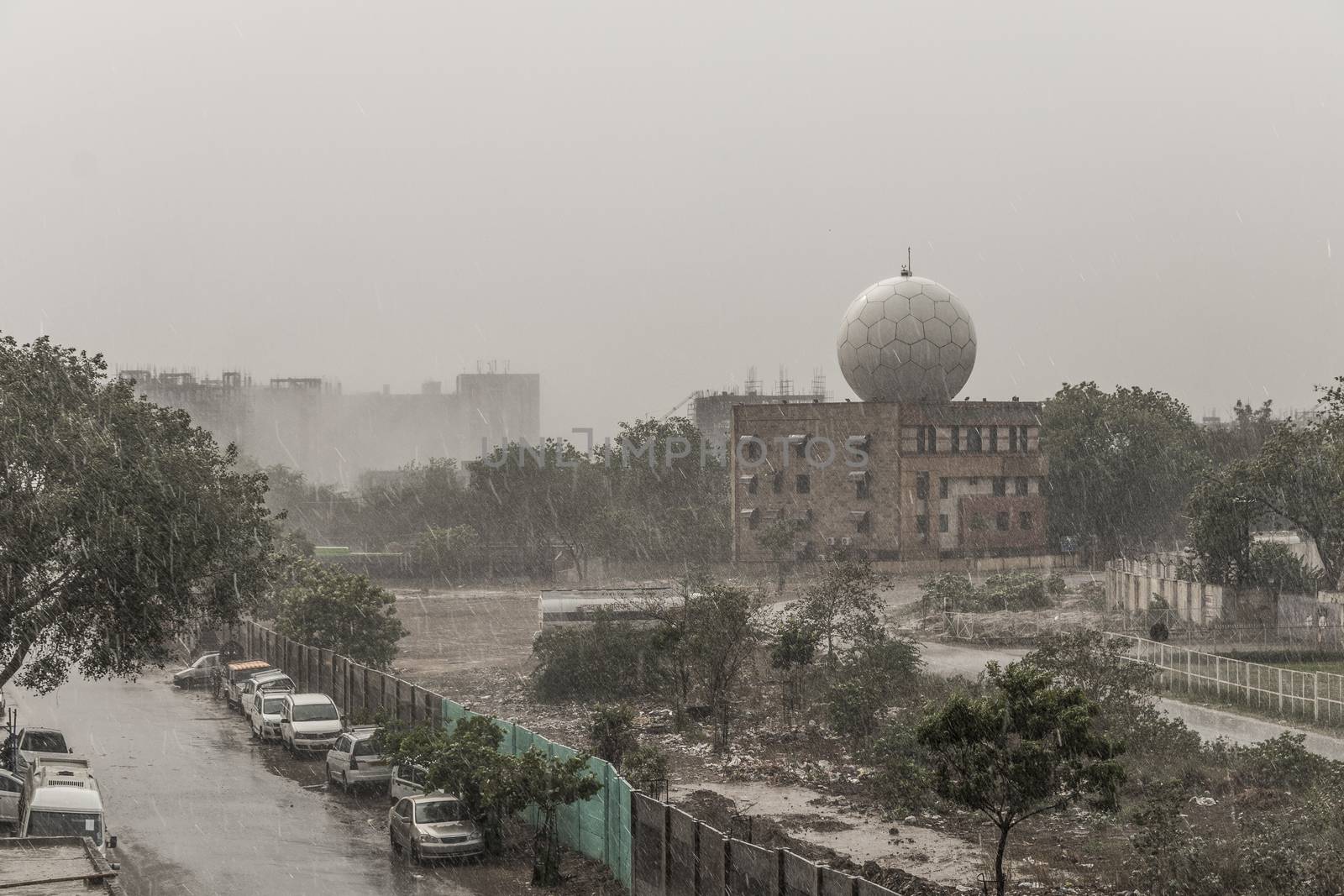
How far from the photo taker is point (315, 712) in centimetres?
3117

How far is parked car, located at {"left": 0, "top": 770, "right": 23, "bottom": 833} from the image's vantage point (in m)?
22.4

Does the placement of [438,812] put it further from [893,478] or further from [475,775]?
[893,478]

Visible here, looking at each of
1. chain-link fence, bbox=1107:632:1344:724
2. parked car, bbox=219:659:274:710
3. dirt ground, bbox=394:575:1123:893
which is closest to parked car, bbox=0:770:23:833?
dirt ground, bbox=394:575:1123:893

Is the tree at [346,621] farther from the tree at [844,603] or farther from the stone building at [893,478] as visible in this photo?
the stone building at [893,478]

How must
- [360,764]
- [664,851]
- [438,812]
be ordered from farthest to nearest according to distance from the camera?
[360,764]
[438,812]
[664,851]

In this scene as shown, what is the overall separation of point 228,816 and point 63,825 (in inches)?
175

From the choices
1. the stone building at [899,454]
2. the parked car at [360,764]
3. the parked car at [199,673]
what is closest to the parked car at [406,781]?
the parked car at [360,764]

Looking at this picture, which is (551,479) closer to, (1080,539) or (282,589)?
(1080,539)

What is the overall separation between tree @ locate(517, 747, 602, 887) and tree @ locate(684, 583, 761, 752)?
35.8 feet

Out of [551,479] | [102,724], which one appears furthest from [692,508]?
[102,724]

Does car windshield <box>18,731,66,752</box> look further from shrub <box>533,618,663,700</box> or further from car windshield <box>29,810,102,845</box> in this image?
shrub <box>533,618,663,700</box>

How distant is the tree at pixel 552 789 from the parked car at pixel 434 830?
1352 mm

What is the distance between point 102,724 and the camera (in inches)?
1374

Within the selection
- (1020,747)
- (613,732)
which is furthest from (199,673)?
(1020,747)
